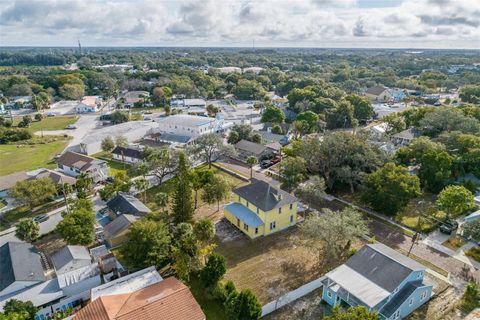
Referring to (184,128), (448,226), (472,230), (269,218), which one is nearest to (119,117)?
(184,128)

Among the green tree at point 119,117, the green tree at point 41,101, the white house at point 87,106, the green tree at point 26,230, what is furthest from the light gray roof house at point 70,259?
the green tree at point 41,101

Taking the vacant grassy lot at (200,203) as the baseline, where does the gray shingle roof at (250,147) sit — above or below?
above

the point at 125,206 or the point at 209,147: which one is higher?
the point at 209,147

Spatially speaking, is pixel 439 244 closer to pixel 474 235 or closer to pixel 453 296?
pixel 474 235

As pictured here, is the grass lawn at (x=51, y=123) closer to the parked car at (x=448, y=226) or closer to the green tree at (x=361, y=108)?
the green tree at (x=361, y=108)

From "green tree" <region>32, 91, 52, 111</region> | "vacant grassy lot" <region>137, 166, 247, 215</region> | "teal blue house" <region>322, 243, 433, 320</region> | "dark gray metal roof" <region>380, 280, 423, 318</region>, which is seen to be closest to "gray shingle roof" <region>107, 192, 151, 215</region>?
"vacant grassy lot" <region>137, 166, 247, 215</region>

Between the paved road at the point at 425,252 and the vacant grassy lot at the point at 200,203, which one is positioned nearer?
the paved road at the point at 425,252

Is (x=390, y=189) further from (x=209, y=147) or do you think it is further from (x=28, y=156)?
(x=28, y=156)
